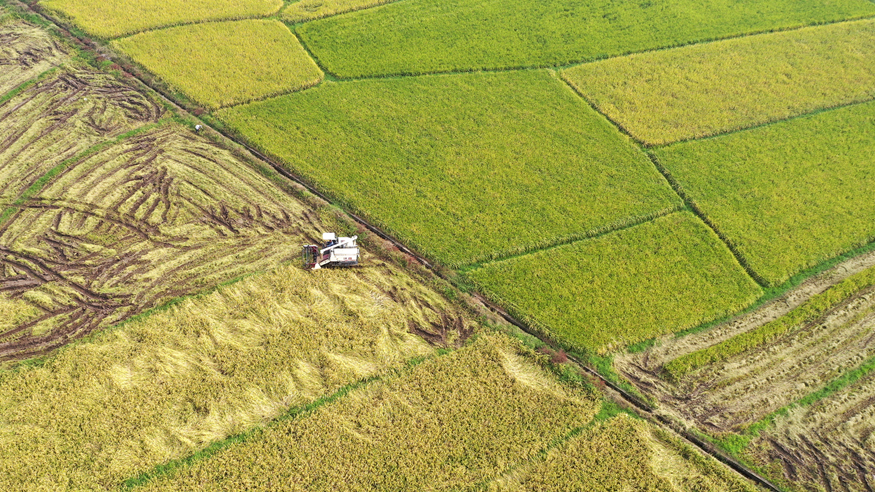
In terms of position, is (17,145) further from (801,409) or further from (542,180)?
(801,409)

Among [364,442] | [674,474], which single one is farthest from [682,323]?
[364,442]

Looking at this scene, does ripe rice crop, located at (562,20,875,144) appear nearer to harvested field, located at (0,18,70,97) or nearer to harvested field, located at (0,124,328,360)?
harvested field, located at (0,124,328,360)

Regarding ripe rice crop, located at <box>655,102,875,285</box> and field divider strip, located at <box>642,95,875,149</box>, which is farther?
field divider strip, located at <box>642,95,875,149</box>

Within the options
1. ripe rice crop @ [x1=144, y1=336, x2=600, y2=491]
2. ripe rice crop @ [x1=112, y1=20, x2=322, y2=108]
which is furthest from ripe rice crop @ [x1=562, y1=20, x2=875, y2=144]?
ripe rice crop @ [x1=112, y1=20, x2=322, y2=108]

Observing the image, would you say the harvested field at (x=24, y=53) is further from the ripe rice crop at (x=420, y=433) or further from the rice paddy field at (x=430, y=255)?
the ripe rice crop at (x=420, y=433)

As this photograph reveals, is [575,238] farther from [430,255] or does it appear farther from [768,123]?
[768,123]

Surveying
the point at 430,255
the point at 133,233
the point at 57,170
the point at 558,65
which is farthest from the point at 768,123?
the point at 57,170
